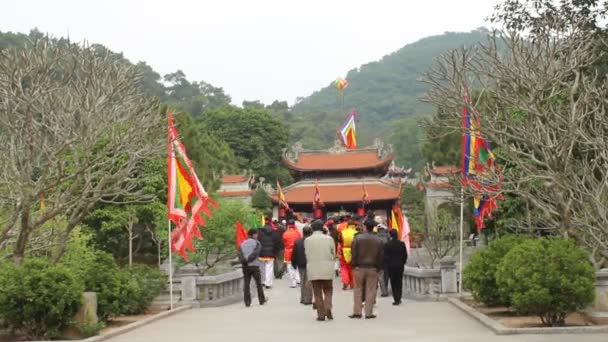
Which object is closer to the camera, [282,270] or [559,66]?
[559,66]

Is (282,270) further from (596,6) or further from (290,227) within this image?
(596,6)

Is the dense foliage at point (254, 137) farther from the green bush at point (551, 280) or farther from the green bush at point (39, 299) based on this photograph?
the green bush at point (551, 280)

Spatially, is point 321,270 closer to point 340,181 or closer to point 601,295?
point 601,295

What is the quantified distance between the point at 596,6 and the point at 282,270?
554 inches

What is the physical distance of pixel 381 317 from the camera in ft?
48.3

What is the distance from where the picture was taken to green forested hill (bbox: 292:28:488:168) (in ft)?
388

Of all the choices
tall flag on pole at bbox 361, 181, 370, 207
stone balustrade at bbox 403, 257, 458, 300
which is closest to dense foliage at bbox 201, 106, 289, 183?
tall flag on pole at bbox 361, 181, 370, 207

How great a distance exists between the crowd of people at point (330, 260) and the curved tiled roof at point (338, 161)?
103 ft

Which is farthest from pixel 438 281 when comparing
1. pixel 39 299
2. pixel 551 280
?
pixel 39 299

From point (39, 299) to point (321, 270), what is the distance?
14.7 ft

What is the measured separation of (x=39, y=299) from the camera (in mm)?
11797

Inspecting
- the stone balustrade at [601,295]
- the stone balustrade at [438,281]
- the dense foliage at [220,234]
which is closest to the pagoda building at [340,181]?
the dense foliage at [220,234]

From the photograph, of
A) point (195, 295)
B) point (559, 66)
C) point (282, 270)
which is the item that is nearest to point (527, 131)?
point (559, 66)

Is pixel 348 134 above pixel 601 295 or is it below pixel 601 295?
above
